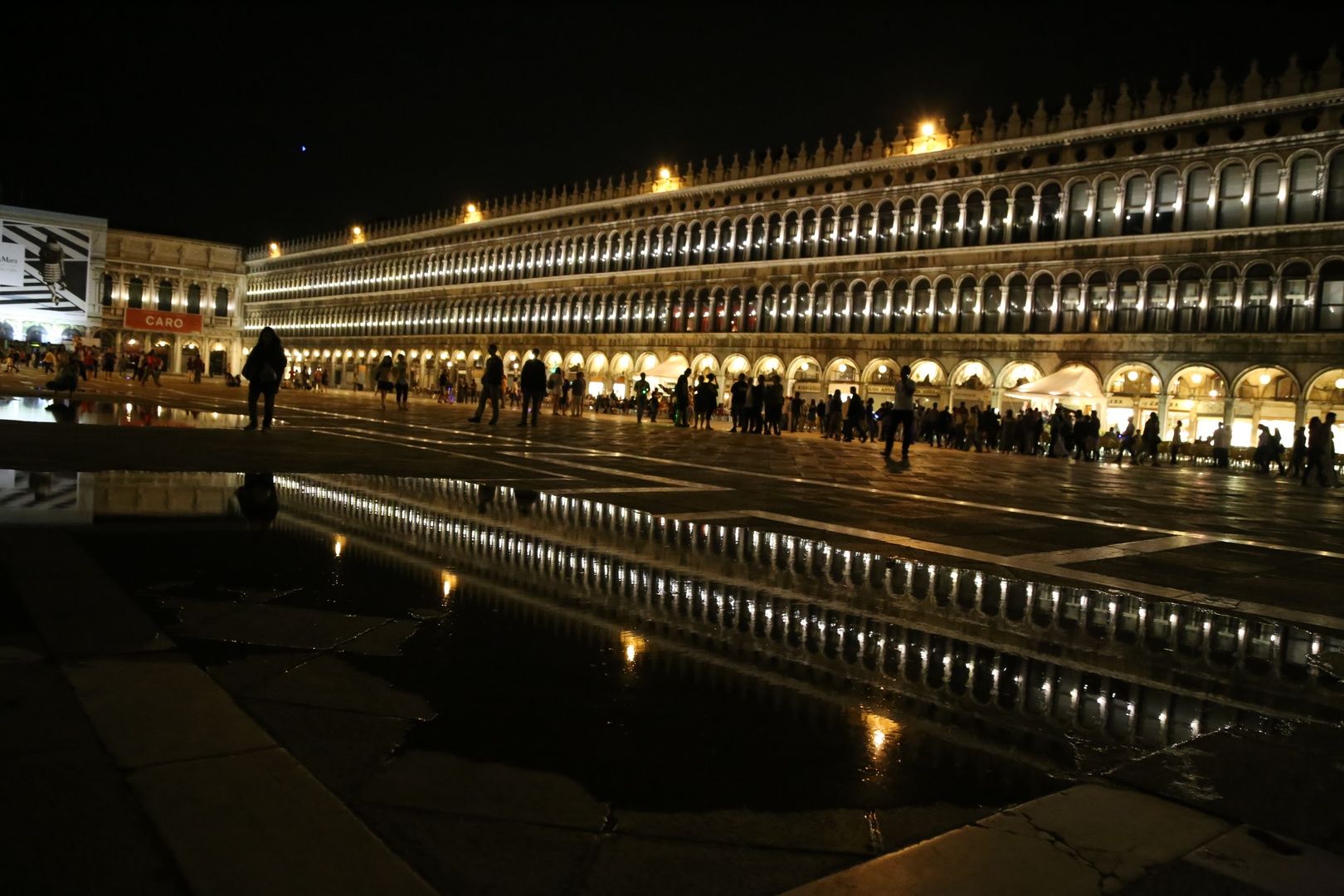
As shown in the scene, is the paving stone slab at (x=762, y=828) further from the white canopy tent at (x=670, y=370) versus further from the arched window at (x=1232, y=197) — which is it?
the white canopy tent at (x=670, y=370)

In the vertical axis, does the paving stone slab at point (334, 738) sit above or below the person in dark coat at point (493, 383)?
below

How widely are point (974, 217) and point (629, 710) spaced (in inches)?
1733

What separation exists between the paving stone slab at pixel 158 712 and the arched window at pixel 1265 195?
40019mm

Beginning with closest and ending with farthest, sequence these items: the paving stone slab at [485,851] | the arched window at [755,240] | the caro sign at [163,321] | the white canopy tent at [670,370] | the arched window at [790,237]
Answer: the paving stone slab at [485,851] < the white canopy tent at [670,370] < the arched window at [790,237] < the arched window at [755,240] < the caro sign at [163,321]

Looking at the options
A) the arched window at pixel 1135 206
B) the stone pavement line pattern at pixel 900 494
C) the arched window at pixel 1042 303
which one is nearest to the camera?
the stone pavement line pattern at pixel 900 494

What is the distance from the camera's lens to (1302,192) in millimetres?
34062

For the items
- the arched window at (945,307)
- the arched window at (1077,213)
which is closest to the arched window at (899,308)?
the arched window at (945,307)

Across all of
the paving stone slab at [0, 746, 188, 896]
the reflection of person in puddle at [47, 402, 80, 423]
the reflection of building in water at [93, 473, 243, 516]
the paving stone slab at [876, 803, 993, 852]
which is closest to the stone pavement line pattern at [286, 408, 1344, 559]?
the reflection of person in puddle at [47, 402, 80, 423]

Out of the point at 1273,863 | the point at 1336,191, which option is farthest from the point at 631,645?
the point at 1336,191

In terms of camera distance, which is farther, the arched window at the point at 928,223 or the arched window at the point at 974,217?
the arched window at the point at 928,223

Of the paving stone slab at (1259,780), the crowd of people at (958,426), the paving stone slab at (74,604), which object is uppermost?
the crowd of people at (958,426)

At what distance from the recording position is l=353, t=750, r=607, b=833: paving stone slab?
218 centimetres

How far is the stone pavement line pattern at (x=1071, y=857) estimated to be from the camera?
1983mm

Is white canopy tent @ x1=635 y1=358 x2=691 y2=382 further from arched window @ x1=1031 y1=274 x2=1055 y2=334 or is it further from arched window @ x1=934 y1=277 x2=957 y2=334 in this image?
arched window @ x1=1031 y1=274 x2=1055 y2=334
